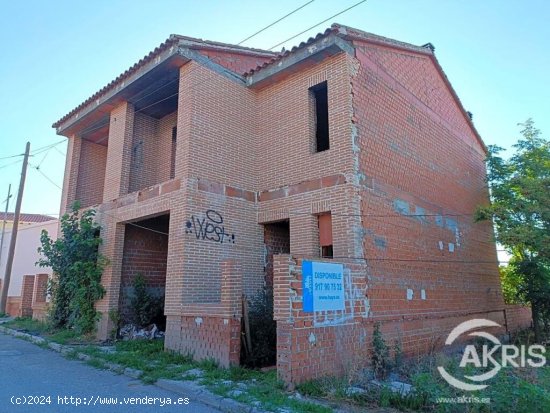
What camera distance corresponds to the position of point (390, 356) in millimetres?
8508

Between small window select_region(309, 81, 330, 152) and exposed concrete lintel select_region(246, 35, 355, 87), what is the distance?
79cm

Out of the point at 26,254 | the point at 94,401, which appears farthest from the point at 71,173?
the point at 26,254

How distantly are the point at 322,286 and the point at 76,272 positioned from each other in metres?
7.94

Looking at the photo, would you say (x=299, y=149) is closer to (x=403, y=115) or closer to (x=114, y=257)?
(x=403, y=115)

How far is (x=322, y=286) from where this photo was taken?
7.15 m

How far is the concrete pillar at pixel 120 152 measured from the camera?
11680mm

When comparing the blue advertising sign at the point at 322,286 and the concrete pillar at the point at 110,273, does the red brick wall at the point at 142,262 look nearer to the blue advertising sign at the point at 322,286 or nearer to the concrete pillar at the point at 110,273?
Answer: the concrete pillar at the point at 110,273

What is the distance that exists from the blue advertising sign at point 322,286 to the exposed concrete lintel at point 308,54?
5154 mm

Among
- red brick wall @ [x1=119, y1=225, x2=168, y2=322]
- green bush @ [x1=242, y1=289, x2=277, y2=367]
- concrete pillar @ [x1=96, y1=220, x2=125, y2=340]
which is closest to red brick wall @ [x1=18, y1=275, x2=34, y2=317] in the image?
concrete pillar @ [x1=96, y1=220, x2=125, y2=340]

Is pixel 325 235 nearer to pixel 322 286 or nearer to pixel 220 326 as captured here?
pixel 322 286

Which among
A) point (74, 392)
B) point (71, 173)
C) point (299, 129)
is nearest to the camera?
point (74, 392)

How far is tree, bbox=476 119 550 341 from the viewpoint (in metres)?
11.6

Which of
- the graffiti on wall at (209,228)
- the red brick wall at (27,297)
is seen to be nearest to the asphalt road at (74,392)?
the graffiti on wall at (209,228)

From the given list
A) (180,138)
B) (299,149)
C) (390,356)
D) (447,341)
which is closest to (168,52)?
(180,138)
